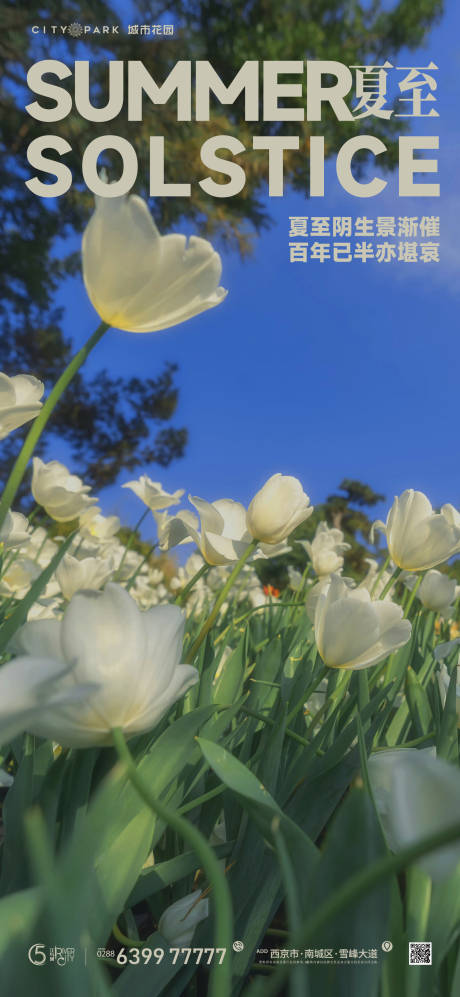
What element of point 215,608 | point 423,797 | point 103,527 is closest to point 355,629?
point 215,608

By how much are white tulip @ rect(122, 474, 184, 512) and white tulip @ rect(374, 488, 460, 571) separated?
0.48m

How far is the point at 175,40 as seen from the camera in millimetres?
6254

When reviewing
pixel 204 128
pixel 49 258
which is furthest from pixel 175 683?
pixel 49 258

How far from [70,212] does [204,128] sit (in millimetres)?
1557

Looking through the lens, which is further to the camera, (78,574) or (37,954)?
(78,574)

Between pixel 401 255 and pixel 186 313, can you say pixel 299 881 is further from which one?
pixel 401 255

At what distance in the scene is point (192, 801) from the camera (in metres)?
0.58

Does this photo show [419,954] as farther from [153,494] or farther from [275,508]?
[153,494]

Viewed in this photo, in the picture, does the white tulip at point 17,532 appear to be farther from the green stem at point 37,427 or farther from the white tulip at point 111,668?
the white tulip at point 111,668

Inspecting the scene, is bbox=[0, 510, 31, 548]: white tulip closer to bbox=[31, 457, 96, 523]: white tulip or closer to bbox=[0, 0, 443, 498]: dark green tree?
bbox=[31, 457, 96, 523]: white tulip

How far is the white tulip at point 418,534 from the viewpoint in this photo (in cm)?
100

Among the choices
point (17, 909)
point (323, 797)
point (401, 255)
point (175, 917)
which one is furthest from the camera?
point (401, 255)

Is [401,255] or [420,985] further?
[401,255]

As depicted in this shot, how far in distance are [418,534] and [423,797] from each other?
76cm
